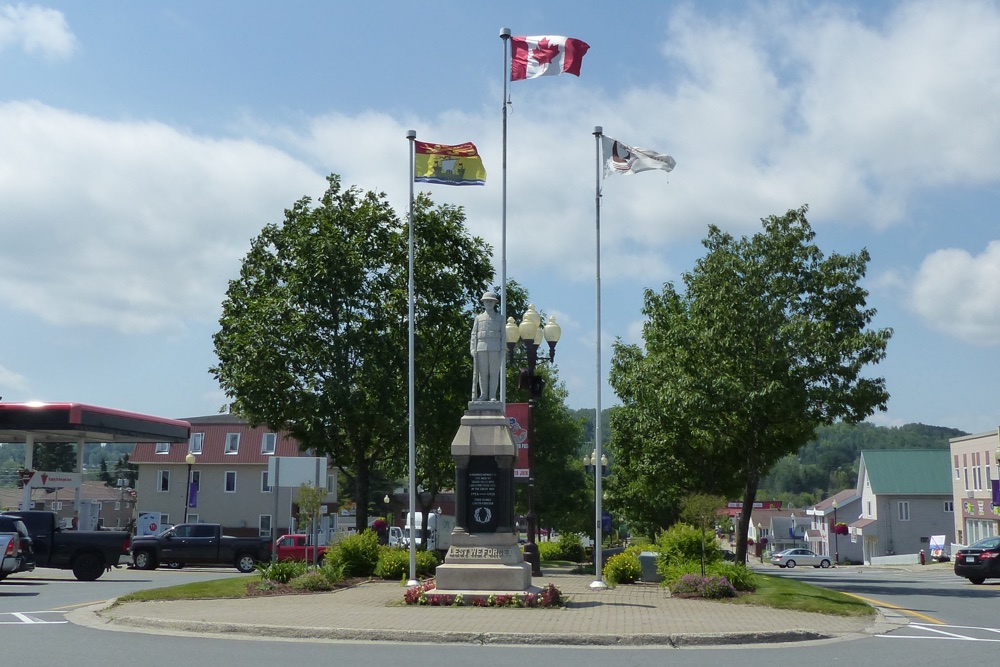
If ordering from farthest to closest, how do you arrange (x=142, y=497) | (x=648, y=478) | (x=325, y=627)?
(x=142, y=497)
(x=648, y=478)
(x=325, y=627)

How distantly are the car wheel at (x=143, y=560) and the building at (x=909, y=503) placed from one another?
63821 millimetres

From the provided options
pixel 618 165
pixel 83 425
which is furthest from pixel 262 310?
pixel 618 165

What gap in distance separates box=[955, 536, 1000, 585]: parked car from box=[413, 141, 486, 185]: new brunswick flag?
2058 centimetres

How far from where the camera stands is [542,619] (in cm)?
1602

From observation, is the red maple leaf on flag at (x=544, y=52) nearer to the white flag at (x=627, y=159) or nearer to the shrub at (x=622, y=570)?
the white flag at (x=627, y=159)

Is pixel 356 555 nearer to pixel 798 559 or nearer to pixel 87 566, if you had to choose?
pixel 87 566

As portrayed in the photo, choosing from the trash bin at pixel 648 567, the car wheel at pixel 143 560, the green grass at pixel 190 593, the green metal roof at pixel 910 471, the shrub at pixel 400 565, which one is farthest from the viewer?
the green metal roof at pixel 910 471

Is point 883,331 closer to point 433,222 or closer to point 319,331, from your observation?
point 433,222

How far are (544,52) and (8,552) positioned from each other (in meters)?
17.3

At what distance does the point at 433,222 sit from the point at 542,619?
20151 mm

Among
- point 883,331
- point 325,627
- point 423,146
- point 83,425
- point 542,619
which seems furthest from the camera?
point 83,425

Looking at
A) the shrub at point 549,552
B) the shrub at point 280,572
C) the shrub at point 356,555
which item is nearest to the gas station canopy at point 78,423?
the shrub at point 356,555

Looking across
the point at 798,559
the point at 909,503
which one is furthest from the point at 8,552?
the point at 909,503

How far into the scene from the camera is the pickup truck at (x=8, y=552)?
24.2m
